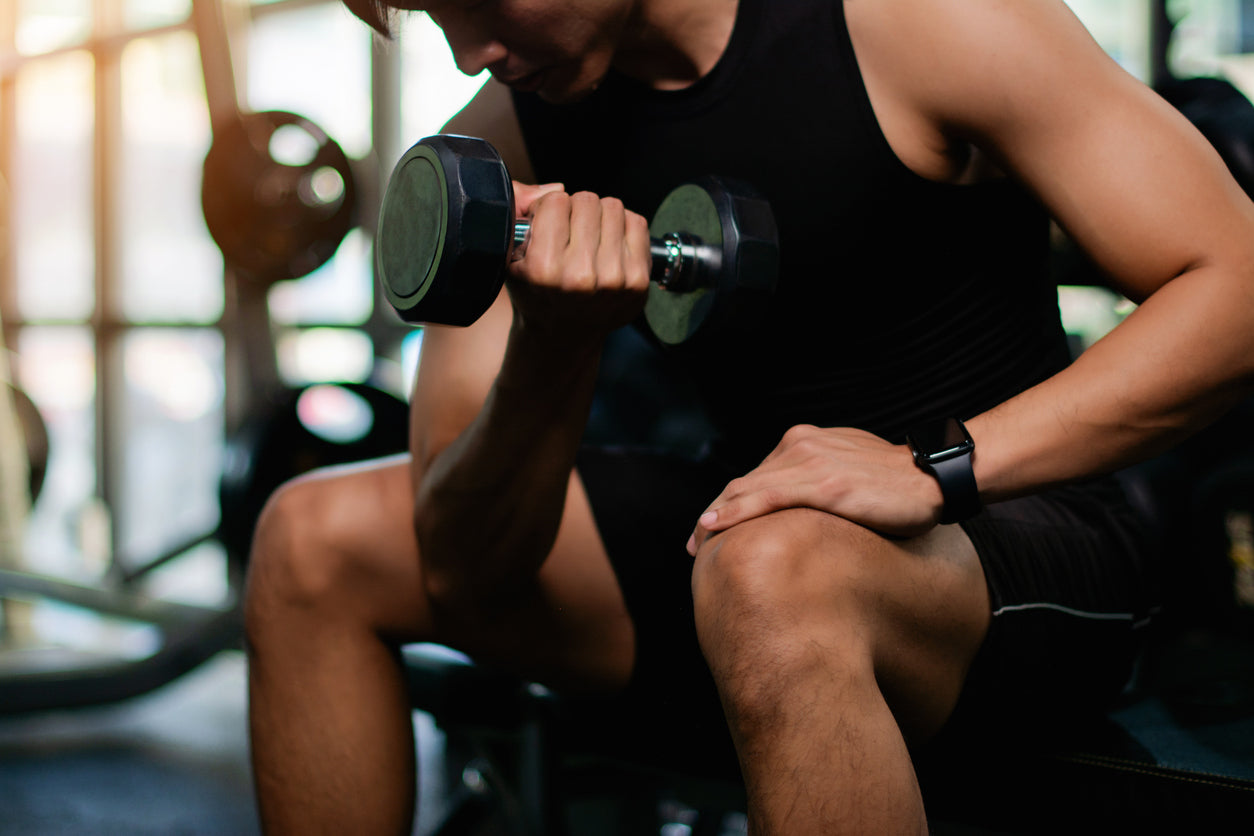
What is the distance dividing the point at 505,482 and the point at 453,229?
0.31m

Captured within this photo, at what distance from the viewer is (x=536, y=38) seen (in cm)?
79

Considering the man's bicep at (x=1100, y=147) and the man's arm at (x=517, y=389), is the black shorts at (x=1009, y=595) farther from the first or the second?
the man's bicep at (x=1100, y=147)

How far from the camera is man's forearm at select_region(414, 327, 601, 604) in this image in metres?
0.79

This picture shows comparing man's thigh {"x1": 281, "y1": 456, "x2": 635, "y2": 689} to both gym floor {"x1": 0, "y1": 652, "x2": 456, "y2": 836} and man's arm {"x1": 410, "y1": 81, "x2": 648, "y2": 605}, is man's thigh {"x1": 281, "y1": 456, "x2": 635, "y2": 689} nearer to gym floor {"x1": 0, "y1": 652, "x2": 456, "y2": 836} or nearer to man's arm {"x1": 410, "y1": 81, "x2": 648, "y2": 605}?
man's arm {"x1": 410, "y1": 81, "x2": 648, "y2": 605}

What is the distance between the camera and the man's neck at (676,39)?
0.86 m

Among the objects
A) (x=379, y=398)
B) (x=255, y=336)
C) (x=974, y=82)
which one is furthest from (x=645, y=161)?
(x=255, y=336)

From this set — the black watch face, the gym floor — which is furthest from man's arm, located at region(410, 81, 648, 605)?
the gym floor

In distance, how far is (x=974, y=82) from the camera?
27.2 inches

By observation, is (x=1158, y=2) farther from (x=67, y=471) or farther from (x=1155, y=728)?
(x=67, y=471)

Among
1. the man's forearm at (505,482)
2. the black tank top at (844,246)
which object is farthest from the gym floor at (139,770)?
the black tank top at (844,246)

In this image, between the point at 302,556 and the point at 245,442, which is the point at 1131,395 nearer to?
the point at 302,556

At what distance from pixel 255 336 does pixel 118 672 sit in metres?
0.89

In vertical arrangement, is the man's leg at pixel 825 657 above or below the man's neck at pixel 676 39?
below

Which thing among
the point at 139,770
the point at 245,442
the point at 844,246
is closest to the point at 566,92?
the point at 844,246
